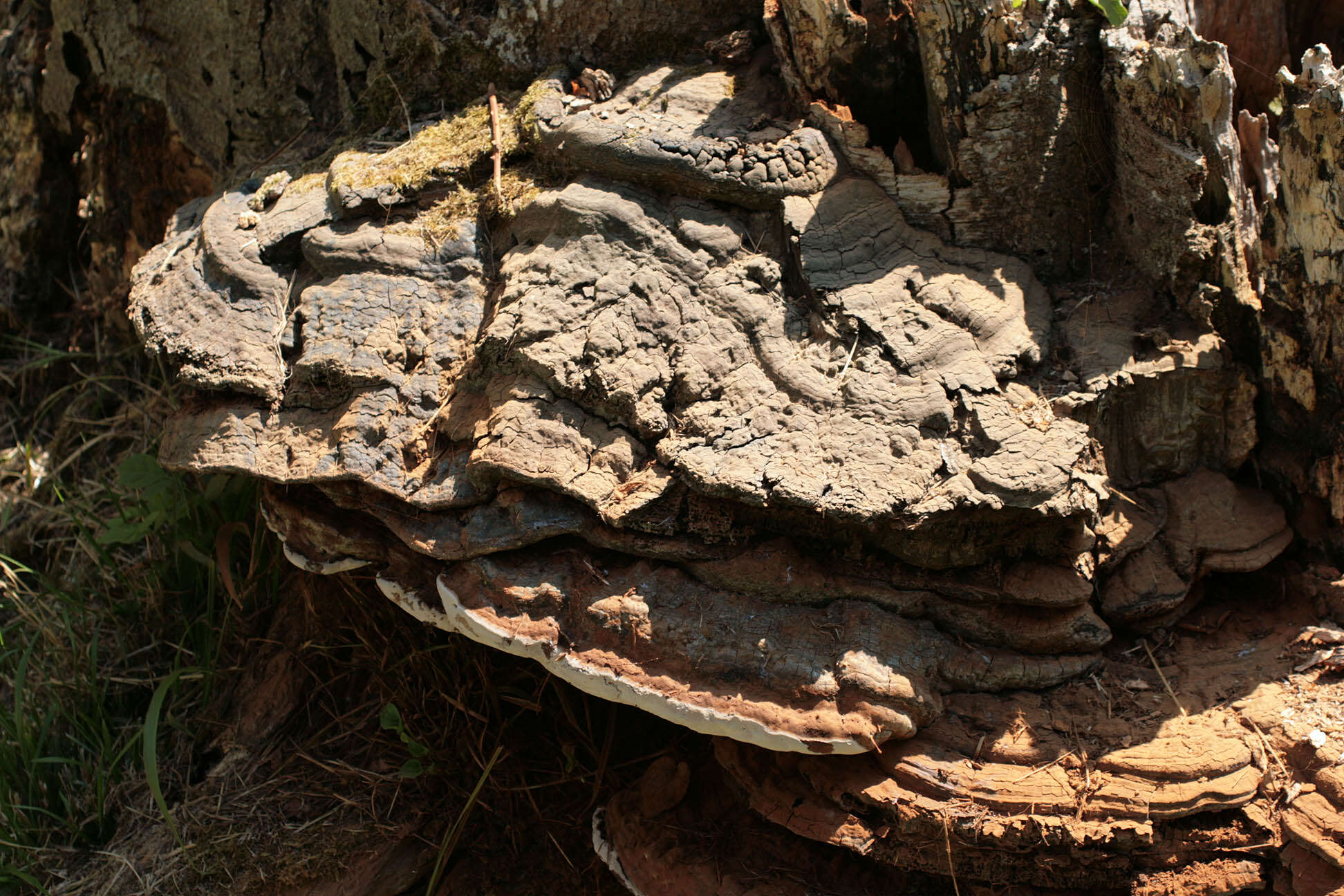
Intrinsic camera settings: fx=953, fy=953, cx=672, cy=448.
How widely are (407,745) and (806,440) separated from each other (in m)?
1.69

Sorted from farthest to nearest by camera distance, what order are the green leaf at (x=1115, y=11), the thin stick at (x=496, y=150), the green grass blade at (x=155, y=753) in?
the green grass blade at (x=155, y=753) → the thin stick at (x=496, y=150) → the green leaf at (x=1115, y=11)

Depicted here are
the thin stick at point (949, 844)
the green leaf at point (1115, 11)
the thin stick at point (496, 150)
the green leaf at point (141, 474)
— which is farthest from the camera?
the green leaf at point (141, 474)

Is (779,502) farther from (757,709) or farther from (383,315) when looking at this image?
(383,315)

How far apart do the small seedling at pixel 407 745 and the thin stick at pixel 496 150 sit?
159 centimetres

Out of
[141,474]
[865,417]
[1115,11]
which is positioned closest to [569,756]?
[865,417]

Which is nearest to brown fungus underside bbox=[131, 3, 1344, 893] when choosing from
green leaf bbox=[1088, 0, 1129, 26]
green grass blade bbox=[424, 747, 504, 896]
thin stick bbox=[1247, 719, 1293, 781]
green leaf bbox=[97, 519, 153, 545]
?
thin stick bbox=[1247, 719, 1293, 781]

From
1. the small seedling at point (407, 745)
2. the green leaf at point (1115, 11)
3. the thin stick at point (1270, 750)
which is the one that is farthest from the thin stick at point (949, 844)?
the green leaf at point (1115, 11)

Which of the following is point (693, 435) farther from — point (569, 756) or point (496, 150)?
point (569, 756)

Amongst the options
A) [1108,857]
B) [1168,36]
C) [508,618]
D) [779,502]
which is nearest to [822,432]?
[779,502]

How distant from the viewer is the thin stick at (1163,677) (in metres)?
2.36

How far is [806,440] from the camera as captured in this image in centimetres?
233

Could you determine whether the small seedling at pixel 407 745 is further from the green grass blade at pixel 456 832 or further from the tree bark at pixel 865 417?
the tree bark at pixel 865 417

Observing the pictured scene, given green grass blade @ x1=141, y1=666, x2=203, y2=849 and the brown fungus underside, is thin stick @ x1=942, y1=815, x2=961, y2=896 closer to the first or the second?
the brown fungus underside

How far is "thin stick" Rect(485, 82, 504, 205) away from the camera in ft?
9.04
